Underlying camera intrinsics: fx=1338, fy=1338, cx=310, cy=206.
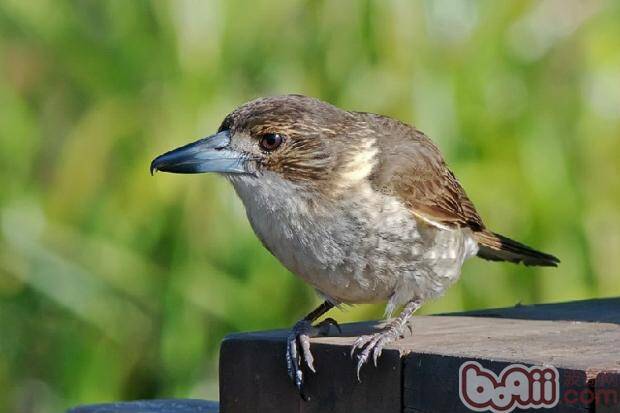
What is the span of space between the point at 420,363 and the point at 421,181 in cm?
131

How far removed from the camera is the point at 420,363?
2.89 m

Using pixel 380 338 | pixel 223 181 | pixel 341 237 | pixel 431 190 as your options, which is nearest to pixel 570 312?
pixel 431 190

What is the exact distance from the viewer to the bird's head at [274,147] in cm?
379

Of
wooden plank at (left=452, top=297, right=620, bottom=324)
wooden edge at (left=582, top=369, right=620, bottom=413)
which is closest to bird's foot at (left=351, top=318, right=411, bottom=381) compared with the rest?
wooden plank at (left=452, top=297, right=620, bottom=324)

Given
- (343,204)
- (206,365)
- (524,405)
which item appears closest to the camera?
(524,405)

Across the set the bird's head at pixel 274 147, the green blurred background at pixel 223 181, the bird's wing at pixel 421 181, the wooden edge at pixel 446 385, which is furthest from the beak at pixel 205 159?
the green blurred background at pixel 223 181

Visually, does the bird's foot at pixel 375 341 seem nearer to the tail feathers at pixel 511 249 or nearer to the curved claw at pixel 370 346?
the curved claw at pixel 370 346

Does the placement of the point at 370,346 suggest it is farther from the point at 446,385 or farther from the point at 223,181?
the point at 223,181

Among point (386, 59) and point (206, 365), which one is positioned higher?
point (386, 59)

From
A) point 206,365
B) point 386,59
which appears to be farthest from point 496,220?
point 206,365

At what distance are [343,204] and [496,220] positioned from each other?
202 cm

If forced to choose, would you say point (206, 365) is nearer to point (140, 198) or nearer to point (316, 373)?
point (140, 198)

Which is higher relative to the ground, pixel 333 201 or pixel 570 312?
pixel 333 201

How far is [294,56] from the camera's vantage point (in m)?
5.75
